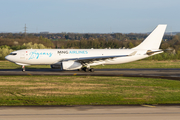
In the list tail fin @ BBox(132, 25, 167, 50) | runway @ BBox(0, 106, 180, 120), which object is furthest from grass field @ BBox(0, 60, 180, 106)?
tail fin @ BBox(132, 25, 167, 50)

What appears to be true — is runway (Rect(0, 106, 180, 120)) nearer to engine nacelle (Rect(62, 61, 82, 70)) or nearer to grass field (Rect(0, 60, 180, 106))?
grass field (Rect(0, 60, 180, 106))

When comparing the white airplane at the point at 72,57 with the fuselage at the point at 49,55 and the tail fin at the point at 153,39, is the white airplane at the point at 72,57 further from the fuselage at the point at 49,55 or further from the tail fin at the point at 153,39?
the tail fin at the point at 153,39

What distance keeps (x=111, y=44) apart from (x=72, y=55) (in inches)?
2809

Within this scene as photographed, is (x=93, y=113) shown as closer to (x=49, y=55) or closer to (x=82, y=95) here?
(x=82, y=95)

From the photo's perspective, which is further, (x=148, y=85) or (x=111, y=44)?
(x=111, y=44)

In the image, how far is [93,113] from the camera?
1439 centimetres

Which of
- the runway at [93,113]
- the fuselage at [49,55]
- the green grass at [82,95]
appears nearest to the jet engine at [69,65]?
the fuselage at [49,55]

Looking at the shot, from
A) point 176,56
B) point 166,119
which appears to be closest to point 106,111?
point 166,119

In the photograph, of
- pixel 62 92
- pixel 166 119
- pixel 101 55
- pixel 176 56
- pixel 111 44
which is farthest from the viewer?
pixel 111 44

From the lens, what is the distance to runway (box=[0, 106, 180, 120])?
13.4 metres

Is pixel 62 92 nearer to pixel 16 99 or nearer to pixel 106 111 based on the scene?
pixel 16 99

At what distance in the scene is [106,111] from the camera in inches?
586

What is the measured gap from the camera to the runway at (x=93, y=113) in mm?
13381

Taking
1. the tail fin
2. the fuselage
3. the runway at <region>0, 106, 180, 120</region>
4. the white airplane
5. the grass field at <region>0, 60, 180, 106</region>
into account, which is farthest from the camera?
the tail fin
